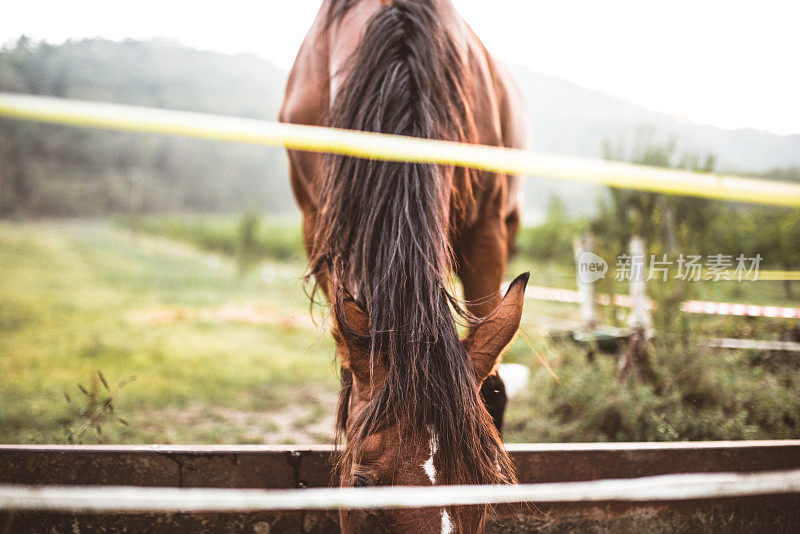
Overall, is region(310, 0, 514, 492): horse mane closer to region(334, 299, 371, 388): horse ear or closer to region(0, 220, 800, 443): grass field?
region(334, 299, 371, 388): horse ear

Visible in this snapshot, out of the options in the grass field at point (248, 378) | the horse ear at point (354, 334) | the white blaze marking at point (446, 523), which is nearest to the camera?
the white blaze marking at point (446, 523)

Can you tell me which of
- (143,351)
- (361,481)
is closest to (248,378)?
(143,351)

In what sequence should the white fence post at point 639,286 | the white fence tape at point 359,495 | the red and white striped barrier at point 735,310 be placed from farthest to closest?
the white fence post at point 639,286
the red and white striped barrier at point 735,310
the white fence tape at point 359,495

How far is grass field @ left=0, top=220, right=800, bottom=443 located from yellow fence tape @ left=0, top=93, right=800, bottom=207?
0.53 m

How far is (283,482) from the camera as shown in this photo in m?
1.83

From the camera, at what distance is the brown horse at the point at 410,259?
1124mm

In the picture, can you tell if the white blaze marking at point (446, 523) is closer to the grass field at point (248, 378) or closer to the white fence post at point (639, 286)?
the grass field at point (248, 378)

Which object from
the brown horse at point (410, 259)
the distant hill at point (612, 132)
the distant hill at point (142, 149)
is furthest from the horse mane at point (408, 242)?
the distant hill at point (142, 149)

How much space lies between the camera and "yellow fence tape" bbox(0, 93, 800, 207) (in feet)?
4.08

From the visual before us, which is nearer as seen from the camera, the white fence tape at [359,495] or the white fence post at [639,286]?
the white fence tape at [359,495]

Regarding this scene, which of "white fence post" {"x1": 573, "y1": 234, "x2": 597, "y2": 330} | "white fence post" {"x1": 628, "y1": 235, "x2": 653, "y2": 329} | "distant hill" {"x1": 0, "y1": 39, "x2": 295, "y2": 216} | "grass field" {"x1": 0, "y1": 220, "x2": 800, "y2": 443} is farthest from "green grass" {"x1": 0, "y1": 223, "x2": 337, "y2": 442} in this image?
"distant hill" {"x1": 0, "y1": 39, "x2": 295, "y2": 216}

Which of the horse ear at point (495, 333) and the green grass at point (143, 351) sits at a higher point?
the horse ear at point (495, 333)

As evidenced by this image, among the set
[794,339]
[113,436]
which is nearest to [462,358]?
[113,436]

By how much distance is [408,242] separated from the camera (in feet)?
4.47
